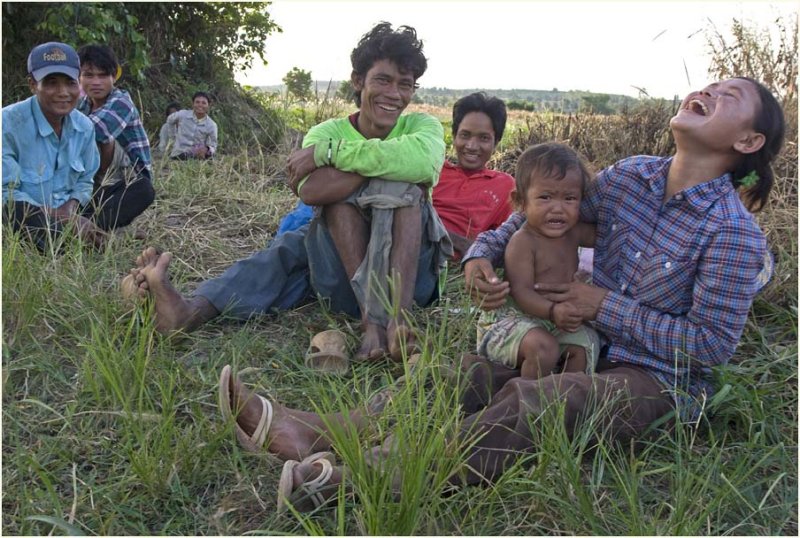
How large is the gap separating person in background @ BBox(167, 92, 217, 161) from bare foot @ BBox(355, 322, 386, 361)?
195 inches

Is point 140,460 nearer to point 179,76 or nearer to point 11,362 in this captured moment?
point 11,362

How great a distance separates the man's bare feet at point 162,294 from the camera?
2.76 metres

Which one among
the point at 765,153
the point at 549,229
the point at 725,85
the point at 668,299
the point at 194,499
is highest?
the point at 725,85

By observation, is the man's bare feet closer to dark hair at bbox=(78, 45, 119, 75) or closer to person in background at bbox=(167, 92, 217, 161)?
dark hair at bbox=(78, 45, 119, 75)

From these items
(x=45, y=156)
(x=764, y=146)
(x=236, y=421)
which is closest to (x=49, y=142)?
(x=45, y=156)

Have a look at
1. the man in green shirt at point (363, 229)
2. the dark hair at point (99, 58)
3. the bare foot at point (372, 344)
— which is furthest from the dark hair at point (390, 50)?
the dark hair at point (99, 58)

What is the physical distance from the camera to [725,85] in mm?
2338

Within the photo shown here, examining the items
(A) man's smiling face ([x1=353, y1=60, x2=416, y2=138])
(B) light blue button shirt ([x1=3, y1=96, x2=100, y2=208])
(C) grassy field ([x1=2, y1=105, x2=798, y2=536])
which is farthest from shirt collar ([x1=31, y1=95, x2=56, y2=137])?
(A) man's smiling face ([x1=353, y1=60, x2=416, y2=138])

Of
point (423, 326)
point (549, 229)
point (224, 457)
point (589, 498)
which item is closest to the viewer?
point (589, 498)

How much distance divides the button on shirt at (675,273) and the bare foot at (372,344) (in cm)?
48

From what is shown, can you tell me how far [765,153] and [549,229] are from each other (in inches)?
26.2

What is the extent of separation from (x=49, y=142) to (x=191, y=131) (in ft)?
12.6

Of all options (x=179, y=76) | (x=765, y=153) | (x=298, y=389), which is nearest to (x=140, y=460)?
(x=298, y=389)

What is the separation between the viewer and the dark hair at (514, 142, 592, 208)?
94.7 inches
